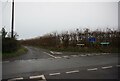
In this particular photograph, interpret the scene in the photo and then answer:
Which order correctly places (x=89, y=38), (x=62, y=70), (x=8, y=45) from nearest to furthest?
(x=62, y=70) → (x=8, y=45) → (x=89, y=38)

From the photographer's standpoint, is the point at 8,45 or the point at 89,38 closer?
the point at 8,45

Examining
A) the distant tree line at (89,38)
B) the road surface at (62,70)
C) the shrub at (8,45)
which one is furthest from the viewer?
the distant tree line at (89,38)

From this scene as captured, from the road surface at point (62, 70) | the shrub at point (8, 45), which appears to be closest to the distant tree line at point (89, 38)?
the shrub at point (8, 45)

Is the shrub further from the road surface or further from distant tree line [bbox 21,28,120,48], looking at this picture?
distant tree line [bbox 21,28,120,48]

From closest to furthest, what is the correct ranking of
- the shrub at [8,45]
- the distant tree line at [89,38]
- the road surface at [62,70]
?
1. the road surface at [62,70]
2. the shrub at [8,45]
3. the distant tree line at [89,38]

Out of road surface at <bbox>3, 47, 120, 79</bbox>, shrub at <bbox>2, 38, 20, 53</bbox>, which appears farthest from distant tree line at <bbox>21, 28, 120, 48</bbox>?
road surface at <bbox>3, 47, 120, 79</bbox>

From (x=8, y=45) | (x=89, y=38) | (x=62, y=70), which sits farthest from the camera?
(x=89, y=38)

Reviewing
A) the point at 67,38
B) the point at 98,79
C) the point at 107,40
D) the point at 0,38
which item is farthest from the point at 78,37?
the point at 98,79

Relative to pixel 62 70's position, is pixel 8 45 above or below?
above

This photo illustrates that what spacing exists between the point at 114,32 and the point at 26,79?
102 feet

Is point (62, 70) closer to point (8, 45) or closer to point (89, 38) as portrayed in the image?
point (8, 45)

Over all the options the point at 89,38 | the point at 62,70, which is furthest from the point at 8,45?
the point at 89,38

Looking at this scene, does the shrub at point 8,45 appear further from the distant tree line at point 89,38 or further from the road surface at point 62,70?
the distant tree line at point 89,38

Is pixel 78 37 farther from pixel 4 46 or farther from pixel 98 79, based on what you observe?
pixel 98 79
